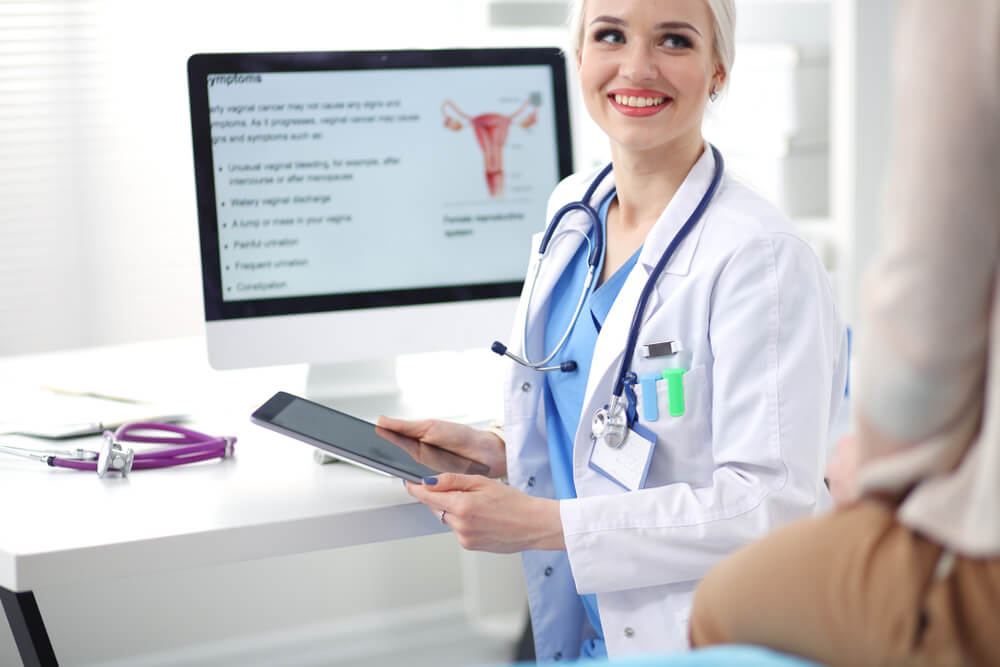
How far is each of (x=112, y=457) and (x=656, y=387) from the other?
0.67 meters

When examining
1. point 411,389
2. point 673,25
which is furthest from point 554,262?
point 411,389

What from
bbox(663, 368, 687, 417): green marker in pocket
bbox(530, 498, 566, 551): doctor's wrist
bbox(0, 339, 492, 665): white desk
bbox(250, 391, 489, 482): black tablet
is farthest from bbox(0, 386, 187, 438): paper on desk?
bbox(663, 368, 687, 417): green marker in pocket

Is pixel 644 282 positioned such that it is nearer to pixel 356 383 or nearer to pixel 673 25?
pixel 673 25

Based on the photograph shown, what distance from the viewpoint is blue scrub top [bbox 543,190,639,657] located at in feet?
4.10

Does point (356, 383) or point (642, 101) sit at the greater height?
point (642, 101)

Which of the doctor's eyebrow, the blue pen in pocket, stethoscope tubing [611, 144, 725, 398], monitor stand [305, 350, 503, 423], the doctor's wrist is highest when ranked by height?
the doctor's eyebrow

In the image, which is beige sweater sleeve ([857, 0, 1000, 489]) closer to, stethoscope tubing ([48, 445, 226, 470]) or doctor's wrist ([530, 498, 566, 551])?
doctor's wrist ([530, 498, 566, 551])

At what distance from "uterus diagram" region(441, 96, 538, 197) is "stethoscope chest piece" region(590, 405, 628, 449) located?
0.63 m

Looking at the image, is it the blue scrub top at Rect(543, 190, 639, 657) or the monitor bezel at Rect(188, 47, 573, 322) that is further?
the monitor bezel at Rect(188, 47, 573, 322)

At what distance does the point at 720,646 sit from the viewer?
2.02ft

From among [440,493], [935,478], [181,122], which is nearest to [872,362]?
[935,478]

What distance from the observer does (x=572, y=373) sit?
1260mm

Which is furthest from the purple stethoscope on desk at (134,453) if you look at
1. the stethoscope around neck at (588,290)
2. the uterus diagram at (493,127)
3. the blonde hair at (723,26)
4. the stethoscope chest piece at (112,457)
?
the blonde hair at (723,26)

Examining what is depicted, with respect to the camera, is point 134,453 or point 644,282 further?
point 134,453
